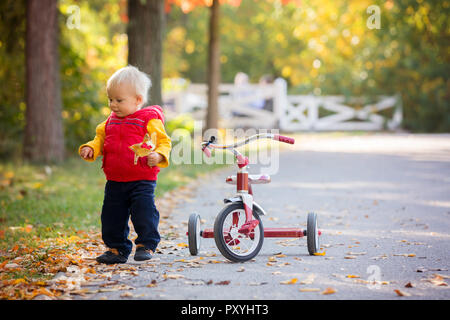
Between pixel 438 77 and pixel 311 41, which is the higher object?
pixel 311 41

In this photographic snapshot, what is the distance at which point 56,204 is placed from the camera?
8.41 metres

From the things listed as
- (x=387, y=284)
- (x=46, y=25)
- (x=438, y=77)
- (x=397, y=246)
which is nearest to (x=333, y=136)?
(x=438, y=77)

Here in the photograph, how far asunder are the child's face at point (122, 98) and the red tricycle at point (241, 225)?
64 centimetres

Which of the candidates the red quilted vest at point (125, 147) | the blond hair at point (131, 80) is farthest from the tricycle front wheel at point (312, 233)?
the blond hair at point (131, 80)

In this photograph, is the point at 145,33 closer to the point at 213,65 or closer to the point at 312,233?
the point at 213,65

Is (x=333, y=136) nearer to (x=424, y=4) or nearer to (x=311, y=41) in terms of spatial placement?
(x=424, y=4)

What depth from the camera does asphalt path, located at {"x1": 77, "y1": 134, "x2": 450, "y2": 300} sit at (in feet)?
14.7

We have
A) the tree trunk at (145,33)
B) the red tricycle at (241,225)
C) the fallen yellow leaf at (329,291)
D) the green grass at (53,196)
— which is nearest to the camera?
the fallen yellow leaf at (329,291)

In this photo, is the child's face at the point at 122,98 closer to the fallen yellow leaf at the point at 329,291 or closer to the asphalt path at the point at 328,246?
the asphalt path at the point at 328,246

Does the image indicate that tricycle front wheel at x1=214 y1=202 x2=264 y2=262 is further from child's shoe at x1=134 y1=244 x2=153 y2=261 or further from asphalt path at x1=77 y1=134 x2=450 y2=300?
child's shoe at x1=134 y1=244 x2=153 y2=261

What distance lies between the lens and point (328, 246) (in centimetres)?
608

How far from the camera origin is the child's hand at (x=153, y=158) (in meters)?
5.05
